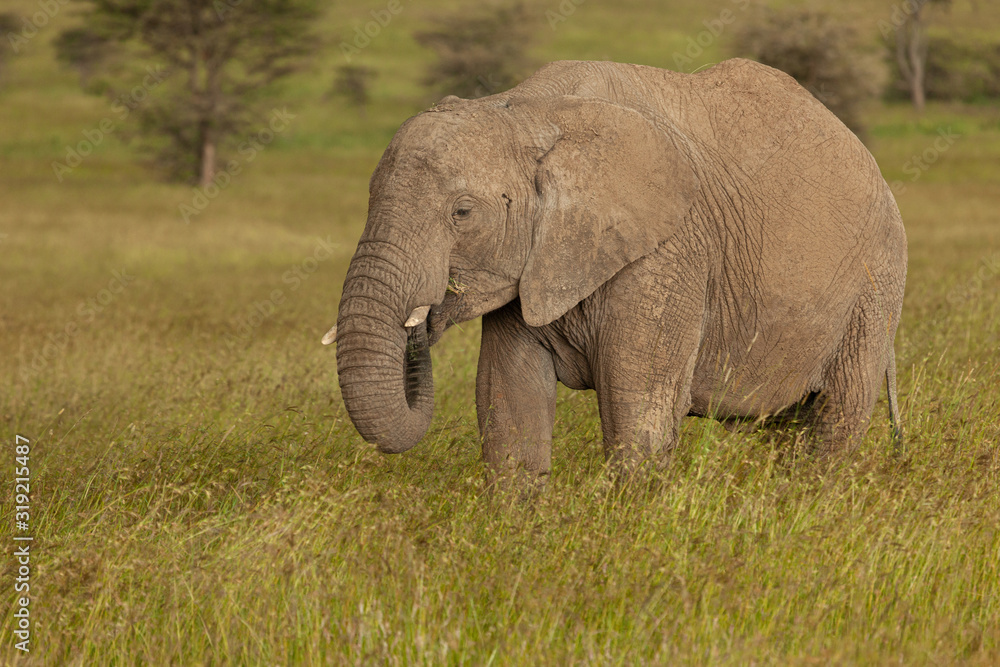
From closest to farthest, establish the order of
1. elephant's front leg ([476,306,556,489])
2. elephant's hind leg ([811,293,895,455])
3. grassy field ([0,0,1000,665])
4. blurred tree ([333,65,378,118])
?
1. grassy field ([0,0,1000,665])
2. elephant's front leg ([476,306,556,489])
3. elephant's hind leg ([811,293,895,455])
4. blurred tree ([333,65,378,118])

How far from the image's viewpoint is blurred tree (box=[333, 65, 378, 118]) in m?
49.6

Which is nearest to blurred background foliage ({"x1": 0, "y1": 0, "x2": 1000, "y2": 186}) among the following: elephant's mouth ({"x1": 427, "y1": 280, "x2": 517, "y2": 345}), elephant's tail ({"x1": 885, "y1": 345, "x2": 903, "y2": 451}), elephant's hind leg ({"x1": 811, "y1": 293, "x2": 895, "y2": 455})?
elephant's tail ({"x1": 885, "y1": 345, "x2": 903, "y2": 451})

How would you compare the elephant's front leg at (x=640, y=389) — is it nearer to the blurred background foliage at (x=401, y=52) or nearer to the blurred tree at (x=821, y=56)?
the blurred background foliage at (x=401, y=52)

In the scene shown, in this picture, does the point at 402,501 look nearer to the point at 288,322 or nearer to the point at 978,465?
the point at 978,465

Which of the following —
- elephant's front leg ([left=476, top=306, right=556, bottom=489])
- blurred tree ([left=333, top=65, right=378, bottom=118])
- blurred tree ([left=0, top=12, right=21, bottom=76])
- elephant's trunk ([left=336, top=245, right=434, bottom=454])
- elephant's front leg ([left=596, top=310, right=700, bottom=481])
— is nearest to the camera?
elephant's trunk ([left=336, top=245, right=434, bottom=454])

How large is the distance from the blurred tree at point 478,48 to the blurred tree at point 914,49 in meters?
17.1

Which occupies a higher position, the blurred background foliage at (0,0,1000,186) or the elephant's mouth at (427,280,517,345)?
the elephant's mouth at (427,280,517,345)

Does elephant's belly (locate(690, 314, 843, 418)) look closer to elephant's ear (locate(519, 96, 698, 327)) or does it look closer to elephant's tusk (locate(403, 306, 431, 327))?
elephant's ear (locate(519, 96, 698, 327))

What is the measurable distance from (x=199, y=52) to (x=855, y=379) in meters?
31.8

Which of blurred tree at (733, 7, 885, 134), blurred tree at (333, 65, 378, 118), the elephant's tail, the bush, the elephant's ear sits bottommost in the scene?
blurred tree at (333, 65, 378, 118)

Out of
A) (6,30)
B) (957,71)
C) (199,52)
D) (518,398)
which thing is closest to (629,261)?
(518,398)

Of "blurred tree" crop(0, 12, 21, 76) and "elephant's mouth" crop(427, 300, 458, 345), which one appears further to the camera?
"blurred tree" crop(0, 12, 21, 76)

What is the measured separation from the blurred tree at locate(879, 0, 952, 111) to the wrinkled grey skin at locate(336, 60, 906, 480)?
46.8 m

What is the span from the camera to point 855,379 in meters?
5.23
